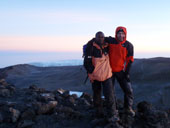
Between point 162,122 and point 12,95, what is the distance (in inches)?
185

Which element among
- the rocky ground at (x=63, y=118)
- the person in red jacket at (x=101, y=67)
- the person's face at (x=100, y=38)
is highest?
the person's face at (x=100, y=38)

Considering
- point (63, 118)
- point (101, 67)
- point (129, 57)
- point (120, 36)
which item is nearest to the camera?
point (101, 67)

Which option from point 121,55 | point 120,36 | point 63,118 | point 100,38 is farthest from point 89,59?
point 63,118

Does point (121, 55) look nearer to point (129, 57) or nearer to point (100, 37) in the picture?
point (129, 57)

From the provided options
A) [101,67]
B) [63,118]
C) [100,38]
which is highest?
[100,38]

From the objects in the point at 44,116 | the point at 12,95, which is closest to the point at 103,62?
the point at 44,116

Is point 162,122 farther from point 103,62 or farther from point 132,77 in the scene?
point 132,77

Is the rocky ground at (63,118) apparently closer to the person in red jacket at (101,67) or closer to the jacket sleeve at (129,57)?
the person in red jacket at (101,67)

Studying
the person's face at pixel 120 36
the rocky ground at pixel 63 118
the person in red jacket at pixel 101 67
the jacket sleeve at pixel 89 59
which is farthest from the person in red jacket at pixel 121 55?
the rocky ground at pixel 63 118

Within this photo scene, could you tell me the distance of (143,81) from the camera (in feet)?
46.1

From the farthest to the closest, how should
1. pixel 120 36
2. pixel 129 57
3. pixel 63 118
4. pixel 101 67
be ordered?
pixel 63 118 → pixel 129 57 → pixel 120 36 → pixel 101 67

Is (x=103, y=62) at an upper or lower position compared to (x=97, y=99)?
upper

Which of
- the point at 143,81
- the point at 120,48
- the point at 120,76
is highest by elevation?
the point at 120,48

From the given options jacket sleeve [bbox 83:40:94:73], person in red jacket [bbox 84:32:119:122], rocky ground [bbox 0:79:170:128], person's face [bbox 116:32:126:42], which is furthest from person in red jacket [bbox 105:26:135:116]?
rocky ground [bbox 0:79:170:128]
